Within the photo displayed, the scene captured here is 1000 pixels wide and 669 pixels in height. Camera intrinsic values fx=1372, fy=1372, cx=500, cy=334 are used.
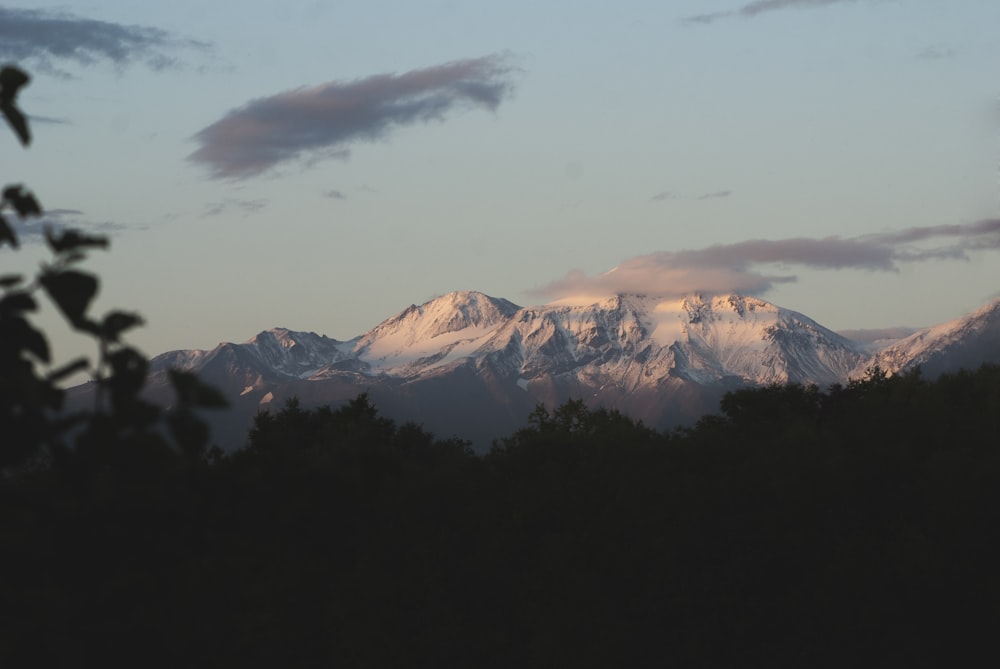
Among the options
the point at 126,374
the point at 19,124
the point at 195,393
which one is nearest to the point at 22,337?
the point at 126,374

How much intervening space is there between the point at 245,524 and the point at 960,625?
145 feet

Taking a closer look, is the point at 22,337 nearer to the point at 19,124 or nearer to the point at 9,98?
Answer: the point at 19,124

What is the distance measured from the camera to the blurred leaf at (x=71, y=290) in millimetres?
7238

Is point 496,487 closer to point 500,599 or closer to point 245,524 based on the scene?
point 500,599

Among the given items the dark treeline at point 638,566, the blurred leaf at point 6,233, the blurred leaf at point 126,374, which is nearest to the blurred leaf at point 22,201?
the blurred leaf at point 6,233

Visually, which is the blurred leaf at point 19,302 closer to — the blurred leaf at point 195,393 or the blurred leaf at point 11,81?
the blurred leaf at point 11,81

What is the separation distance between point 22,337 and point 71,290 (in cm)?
61

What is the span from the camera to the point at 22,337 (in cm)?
764

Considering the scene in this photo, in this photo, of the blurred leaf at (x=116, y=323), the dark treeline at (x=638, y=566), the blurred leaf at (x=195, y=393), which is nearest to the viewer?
the blurred leaf at (x=195, y=393)

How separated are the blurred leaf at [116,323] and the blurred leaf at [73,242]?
522mm

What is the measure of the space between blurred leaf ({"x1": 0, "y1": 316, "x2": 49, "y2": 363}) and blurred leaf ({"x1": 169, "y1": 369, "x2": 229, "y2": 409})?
1.25 metres

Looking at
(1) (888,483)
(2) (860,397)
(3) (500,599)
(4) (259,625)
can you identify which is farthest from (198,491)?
(2) (860,397)

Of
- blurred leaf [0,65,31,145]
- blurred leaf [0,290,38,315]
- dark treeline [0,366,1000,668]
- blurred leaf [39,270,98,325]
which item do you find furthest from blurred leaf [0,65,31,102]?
dark treeline [0,366,1000,668]

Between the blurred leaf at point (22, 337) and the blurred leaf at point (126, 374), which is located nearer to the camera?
the blurred leaf at point (126, 374)
